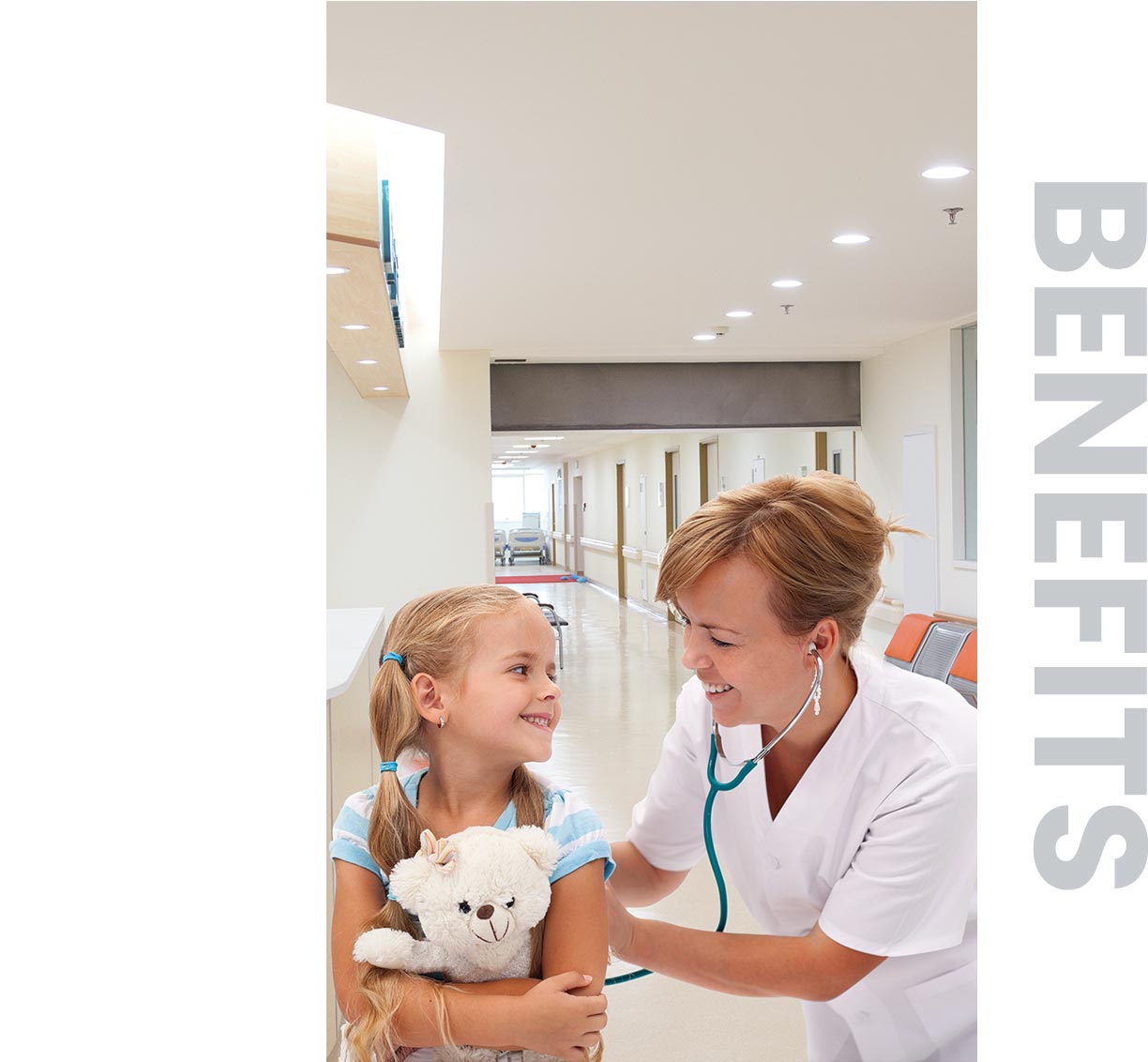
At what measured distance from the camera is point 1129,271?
1122mm

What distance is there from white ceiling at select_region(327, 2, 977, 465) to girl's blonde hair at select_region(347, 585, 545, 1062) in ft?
4.62

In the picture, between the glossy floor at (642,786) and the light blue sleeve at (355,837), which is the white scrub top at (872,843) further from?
the glossy floor at (642,786)

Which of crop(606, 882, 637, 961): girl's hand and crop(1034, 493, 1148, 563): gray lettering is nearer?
crop(1034, 493, 1148, 563): gray lettering

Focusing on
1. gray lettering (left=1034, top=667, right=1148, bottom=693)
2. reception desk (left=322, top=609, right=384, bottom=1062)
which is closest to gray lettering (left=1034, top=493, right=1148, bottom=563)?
gray lettering (left=1034, top=667, right=1148, bottom=693)

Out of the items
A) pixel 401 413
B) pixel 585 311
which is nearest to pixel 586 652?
pixel 401 413

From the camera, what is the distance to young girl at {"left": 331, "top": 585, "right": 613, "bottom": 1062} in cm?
112

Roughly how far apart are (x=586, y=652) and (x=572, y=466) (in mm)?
14828

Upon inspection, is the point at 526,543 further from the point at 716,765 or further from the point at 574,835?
the point at 574,835

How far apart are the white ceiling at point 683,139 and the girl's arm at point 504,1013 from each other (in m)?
1.84

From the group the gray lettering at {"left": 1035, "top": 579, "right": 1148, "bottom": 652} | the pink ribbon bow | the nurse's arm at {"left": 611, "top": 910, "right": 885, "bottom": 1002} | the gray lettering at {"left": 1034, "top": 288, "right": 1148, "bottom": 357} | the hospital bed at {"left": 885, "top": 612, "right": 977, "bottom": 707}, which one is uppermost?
the gray lettering at {"left": 1034, "top": 288, "right": 1148, "bottom": 357}

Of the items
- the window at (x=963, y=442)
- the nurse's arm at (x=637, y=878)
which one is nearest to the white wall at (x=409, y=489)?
the window at (x=963, y=442)

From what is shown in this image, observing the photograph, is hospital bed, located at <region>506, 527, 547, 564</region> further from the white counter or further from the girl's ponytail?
the girl's ponytail
